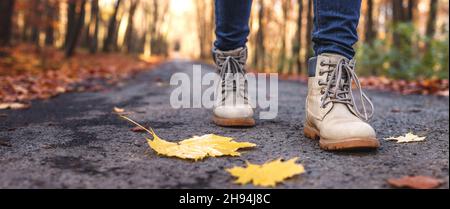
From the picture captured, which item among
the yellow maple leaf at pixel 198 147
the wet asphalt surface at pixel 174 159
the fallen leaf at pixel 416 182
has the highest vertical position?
the fallen leaf at pixel 416 182

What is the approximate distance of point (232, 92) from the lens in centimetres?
223

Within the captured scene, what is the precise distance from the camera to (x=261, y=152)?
1.60 meters

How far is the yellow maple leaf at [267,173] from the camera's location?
1204mm

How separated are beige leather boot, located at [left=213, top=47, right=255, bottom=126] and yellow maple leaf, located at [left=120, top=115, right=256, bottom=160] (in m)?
0.46

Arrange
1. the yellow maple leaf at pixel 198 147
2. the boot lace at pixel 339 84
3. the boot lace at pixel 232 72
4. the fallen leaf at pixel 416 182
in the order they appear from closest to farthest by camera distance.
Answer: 1. the fallen leaf at pixel 416 182
2. the yellow maple leaf at pixel 198 147
3. the boot lace at pixel 339 84
4. the boot lace at pixel 232 72

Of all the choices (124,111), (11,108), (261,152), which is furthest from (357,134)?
(11,108)

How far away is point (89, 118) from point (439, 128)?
1910mm

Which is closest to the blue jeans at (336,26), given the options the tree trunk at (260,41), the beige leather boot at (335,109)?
the beige leather boot at (335,109)

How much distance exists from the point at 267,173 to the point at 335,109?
564 millimetres

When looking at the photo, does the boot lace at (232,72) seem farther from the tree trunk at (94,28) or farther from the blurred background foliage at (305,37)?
the tree trunk at (94,28)

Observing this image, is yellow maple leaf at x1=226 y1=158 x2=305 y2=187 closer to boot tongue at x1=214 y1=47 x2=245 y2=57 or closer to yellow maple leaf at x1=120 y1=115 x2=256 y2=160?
yellow maple leaf at x1=120 y1=115 x2=256 y2=160

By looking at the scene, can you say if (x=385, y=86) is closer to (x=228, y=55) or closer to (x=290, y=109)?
(x=290, y=109)

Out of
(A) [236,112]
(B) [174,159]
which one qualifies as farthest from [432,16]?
(B) [174,159]

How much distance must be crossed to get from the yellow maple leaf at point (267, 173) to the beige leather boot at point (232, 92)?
0.86 meters
